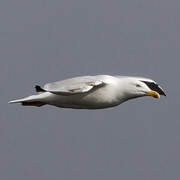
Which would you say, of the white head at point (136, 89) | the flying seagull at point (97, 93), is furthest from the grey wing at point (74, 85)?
the white head at point (136, 89)

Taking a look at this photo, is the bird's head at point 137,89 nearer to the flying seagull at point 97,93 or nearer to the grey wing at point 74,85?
the flying seagull at point 97,93

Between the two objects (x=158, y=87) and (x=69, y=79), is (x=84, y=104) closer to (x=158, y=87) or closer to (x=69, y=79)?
(x=69, y=79)

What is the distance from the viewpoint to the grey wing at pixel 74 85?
93.9 feet

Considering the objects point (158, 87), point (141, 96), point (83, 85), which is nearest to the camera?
point (83, 85)

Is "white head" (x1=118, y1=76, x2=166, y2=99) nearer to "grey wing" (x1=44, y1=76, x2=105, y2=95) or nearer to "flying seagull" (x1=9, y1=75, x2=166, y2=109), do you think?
"flying seagull" (x1=9, y1=75, x2=166, y2=109)

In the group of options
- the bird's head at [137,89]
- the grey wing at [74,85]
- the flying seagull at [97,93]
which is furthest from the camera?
the bird's head at [137,89]

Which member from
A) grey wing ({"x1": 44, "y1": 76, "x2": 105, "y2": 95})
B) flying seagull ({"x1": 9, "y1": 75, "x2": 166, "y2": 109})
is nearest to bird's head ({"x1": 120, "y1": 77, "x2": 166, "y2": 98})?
flying seagull ({"x1": 9, "y1": 75, "x2": 166, "y2": 109})

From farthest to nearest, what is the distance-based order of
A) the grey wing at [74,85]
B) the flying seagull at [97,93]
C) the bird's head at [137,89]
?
the bird's head at [137,89] → the flying seagull at [97,93] → the grey wing at [74,85]

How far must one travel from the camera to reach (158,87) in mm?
33594

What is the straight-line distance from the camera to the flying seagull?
1172 inches

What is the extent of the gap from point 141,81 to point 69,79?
336 centimetres

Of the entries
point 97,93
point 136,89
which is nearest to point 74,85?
point 97,93

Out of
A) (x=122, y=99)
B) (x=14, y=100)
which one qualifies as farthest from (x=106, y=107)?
(x=14, y=100)

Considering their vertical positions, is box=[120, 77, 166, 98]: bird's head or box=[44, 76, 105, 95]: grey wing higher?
box=[44, 76, 105, 95]: grey wing
